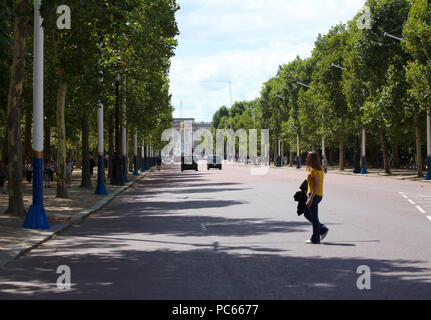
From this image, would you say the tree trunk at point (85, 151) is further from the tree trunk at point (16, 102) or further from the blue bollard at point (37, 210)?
the blue bollard at point (37, 210)

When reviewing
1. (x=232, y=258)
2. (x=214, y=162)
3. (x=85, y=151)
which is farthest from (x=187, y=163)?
(x=232, y=258)

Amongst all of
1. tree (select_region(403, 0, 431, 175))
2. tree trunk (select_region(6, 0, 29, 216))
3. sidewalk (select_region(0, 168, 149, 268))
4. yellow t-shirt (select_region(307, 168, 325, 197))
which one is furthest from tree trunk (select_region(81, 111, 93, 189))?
yellow t-shirt (select_region(307, 168, 325, 197))

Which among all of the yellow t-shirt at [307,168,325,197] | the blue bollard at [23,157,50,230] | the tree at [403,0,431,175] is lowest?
the blue bollard at [23,157,50,230]

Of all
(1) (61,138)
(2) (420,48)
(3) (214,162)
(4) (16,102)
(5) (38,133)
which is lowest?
(3) (214,162)

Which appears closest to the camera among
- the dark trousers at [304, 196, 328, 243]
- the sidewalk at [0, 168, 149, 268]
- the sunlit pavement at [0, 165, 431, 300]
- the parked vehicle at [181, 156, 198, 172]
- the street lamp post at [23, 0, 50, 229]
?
the sunlit pavement at [0, 165, 431, 300]

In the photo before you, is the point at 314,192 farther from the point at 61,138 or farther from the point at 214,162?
the point at 214,162

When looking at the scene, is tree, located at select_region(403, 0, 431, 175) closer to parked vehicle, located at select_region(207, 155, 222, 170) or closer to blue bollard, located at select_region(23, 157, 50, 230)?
blue bollard, located at select_region(23, 157, 50, 230)

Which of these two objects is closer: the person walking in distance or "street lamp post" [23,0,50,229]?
the person walking in distance

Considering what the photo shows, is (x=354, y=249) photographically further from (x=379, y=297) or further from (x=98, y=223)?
(x=98, y=223)

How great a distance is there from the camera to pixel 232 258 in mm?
10891

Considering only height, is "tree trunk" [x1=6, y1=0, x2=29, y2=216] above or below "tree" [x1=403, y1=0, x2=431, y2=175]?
below

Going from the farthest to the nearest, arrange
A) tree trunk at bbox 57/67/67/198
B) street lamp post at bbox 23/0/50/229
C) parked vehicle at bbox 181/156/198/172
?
parked vehicle at bbox 181/156/198/172, tree trunk at bbox 57/67/67/198, street lamp post at bbox 23/0/50/229

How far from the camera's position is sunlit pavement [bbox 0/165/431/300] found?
8.16 m
